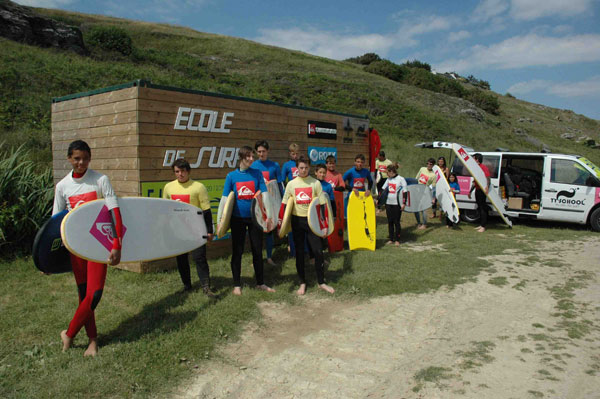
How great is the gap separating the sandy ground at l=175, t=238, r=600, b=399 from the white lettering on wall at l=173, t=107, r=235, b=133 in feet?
10.9

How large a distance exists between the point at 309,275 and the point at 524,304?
292 cm

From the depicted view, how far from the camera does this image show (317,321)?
4.43 m

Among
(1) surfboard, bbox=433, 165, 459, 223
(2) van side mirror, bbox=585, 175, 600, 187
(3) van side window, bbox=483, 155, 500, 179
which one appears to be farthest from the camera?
(3) van side window, bbox=483, 155, 500, 179

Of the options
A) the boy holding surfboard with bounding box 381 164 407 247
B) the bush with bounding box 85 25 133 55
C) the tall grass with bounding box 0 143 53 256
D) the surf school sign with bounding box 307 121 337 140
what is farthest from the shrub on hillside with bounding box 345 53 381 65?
the tall grass with bounding box 0 143 53 256

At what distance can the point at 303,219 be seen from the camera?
209 inches

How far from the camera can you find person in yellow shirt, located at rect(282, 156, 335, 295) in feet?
17.3

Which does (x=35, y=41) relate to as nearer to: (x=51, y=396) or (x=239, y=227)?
(x=239, y=227)

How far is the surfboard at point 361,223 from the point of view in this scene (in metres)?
7.57

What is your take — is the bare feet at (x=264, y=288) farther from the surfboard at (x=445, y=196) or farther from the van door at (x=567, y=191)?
the van door at (x=567, y=191)

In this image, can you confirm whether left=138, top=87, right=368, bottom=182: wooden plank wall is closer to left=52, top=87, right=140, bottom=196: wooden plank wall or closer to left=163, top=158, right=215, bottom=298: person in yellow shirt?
left=52, top=87, right=140, bottom=196: wooden plank wall

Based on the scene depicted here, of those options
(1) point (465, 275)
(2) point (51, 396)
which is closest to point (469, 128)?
(1) point (465, 275)

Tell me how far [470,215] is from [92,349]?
1020 centimetres

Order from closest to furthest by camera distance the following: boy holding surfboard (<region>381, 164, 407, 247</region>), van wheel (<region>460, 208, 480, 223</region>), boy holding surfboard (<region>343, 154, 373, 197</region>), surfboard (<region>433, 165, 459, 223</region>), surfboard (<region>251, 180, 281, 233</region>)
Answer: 1. surfboard (<region>251, 180, 281, 233</region>)
2. boy holding surfboard (<region>343, 154, 373, 197</region>)
3. boy holding surfboard (<region>381, 164, 407, 247</region>)
4. surfboard (<region>433, 165, 459, 223</region>)
5. van wheel (<region>460, 208, 480, 223</region>)

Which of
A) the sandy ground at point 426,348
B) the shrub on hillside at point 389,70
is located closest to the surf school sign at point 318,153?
the sandy ground at point 426,348
